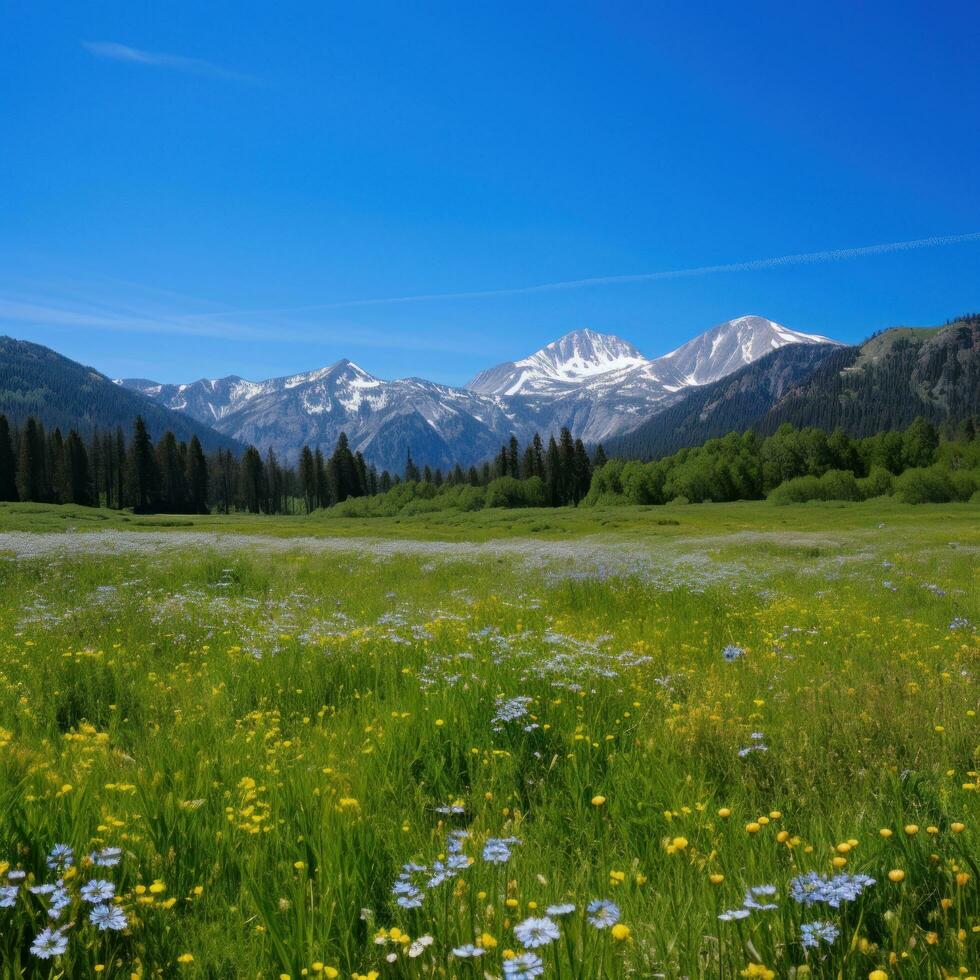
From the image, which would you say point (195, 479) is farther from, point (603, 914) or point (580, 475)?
point (603, 914)

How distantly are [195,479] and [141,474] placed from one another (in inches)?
587

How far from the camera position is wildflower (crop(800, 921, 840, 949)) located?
6.89 ft

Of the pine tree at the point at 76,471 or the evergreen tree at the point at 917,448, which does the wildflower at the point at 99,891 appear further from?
the evergreen tree at the point at 917,448

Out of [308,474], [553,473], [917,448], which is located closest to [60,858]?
[553,473]

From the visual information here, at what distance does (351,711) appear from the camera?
6145mm

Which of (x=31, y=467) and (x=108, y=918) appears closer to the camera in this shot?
(x=108, y=918)

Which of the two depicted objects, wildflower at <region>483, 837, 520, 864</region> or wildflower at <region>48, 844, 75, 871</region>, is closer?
wildflower at <region>483, 837, 520, 864</region>

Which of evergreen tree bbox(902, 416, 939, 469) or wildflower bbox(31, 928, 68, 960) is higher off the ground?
evergreen tree bbox(902, 416, 939, 469)

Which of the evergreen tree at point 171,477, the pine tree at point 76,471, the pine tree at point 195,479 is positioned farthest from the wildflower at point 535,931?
the pine tree at point 195,479

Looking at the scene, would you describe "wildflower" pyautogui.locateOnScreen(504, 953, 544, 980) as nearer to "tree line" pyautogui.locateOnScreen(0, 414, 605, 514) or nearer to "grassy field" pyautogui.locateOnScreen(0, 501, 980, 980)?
"grassy field" pyautogui.locateOnScreen(0, 501, 980, 980)

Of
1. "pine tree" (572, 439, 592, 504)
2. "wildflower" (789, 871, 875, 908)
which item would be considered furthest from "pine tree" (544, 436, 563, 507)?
"wildflower" (789, 871, 875, 908)

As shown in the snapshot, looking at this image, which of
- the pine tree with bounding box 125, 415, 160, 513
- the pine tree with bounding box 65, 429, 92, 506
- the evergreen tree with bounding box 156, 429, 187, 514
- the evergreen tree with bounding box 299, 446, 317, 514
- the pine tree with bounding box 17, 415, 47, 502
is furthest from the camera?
the evergreen tree with bounding box 299, 446, 317, 514

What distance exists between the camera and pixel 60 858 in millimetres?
2951

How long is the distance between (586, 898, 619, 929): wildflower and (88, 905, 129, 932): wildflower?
1.79 m
